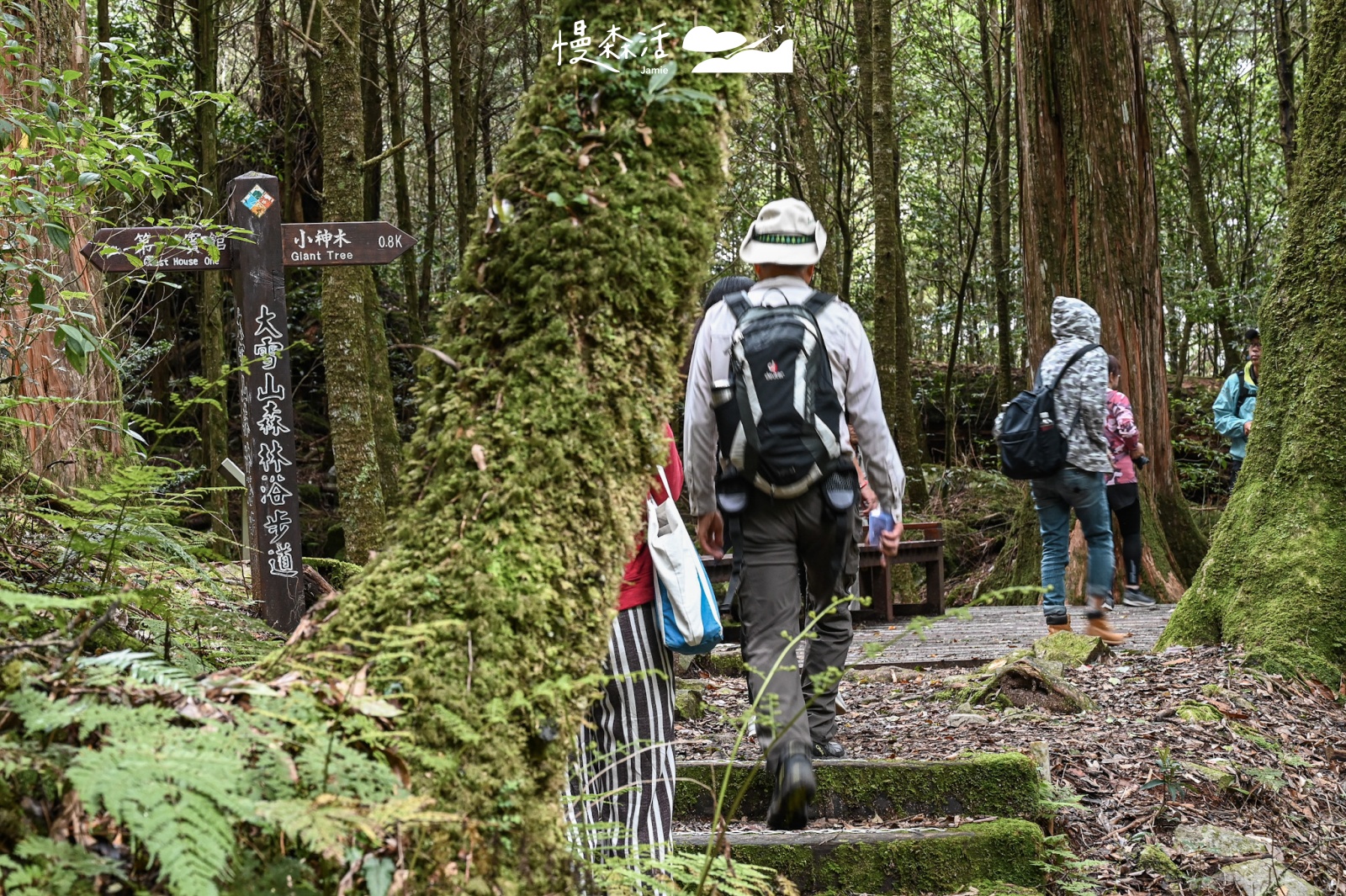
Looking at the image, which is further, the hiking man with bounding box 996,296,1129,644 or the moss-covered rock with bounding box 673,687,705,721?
the hiking man with bounding box 996,296,1129,644

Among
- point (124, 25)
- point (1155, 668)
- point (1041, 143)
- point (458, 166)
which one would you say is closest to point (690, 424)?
point (1155, 668)

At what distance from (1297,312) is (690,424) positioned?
4915 millimetres

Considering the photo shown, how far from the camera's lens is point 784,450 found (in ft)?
13.8

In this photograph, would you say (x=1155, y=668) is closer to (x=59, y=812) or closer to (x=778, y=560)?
(x=778, y=560)

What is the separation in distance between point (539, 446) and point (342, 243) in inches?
207

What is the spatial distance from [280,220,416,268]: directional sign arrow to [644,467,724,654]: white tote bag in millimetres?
3964

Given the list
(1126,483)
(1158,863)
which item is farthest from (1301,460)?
(1158,863)

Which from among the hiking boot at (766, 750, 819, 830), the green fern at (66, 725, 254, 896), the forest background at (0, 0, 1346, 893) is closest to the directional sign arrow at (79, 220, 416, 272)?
the forest background at (0, 0, 1346, 893)

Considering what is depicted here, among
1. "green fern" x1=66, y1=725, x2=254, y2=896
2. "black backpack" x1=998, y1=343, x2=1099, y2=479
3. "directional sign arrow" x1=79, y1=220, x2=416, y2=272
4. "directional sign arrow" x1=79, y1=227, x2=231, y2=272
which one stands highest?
"directional sign arrow" x1=79, y1=220, x2=416, y2=272

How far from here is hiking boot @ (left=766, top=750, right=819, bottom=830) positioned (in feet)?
13.3

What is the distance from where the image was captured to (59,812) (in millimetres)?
1582

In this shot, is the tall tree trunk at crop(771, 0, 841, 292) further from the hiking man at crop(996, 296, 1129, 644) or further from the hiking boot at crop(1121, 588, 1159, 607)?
the hiking man at crop(996, 296, 1129, 644)

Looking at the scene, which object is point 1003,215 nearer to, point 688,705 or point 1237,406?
point 1237,406
